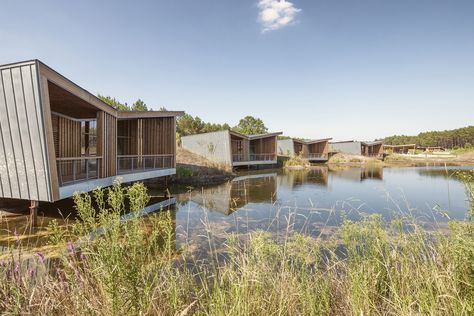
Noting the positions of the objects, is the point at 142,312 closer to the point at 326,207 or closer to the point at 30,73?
the point at 30,73

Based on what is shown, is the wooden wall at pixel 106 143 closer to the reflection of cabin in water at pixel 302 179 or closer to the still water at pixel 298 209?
the still water at pixel 298 209

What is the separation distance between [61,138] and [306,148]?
102ft

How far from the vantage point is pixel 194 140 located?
25391 millimetres

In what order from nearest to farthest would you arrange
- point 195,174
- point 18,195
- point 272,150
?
point 18,195
point 195,174
point 272,150

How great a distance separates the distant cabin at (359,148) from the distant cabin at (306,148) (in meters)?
6.68

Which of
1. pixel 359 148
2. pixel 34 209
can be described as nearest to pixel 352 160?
pixel 359 148

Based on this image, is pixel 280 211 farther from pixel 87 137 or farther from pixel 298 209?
pixel 87 137

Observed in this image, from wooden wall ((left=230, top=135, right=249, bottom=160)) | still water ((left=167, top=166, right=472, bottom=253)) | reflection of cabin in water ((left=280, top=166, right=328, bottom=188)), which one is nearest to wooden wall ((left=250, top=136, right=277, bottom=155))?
wooden wall ((left=230, top=135, right=249, bottom=160))

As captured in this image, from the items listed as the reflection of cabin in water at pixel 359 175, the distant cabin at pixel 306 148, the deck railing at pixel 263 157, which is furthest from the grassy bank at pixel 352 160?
the deck railing at pixel 263 157

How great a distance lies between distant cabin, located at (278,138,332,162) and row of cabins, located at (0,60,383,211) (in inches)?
866

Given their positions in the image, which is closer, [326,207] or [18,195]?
[18,195]

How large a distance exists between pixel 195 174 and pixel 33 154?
37.2ft

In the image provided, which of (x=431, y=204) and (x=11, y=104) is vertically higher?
(x=11, y=104)

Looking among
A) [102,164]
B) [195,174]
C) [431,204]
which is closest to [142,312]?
[102,164]
